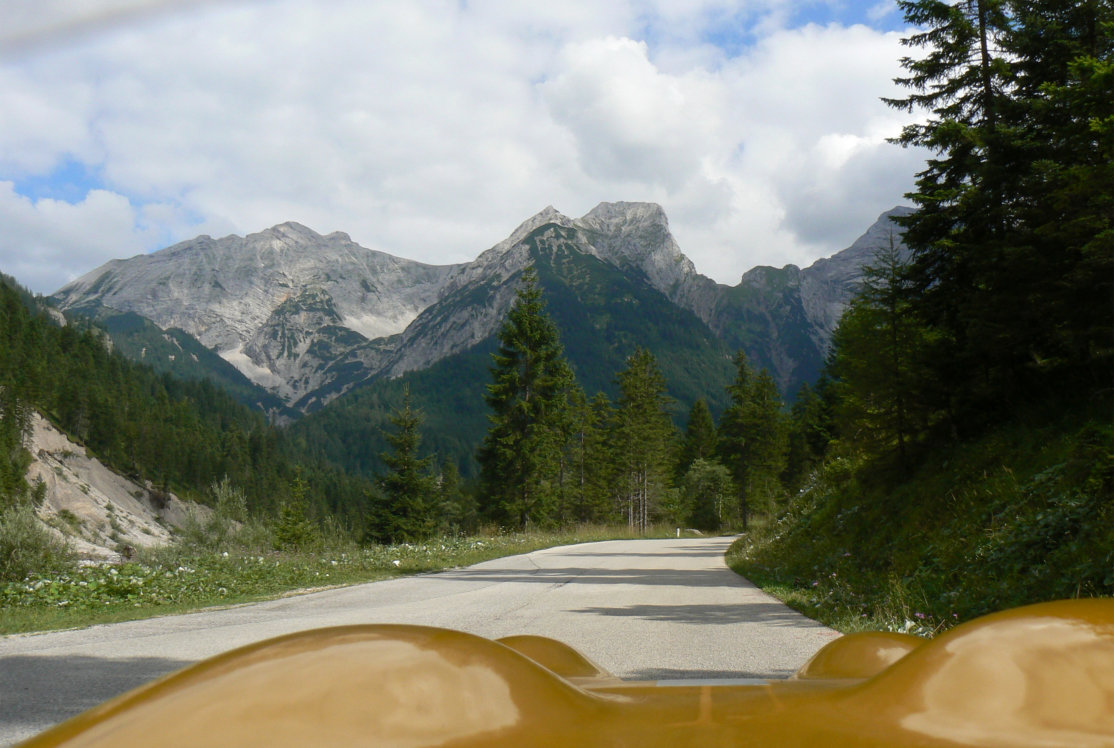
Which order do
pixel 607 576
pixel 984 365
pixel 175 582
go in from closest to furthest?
pixel 175 582
pixel 984 365
pixel 607 576

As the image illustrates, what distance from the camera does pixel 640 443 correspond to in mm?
61094

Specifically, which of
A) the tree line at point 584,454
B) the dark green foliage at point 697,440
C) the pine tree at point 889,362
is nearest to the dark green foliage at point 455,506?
the tree line at point 584,454

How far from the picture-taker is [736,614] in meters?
9.11

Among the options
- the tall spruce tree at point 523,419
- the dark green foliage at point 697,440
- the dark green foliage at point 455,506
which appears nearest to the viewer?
the tall spruce tree at point 523,419

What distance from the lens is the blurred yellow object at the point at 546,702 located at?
22.3 inches

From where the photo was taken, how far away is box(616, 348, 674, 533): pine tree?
200ft

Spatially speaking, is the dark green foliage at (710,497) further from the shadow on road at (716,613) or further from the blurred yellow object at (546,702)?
the blurred yellow object at (546,702)

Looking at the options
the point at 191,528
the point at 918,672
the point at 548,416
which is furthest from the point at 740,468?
the point at 918,672

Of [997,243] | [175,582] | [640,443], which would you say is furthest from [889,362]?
[640,443]

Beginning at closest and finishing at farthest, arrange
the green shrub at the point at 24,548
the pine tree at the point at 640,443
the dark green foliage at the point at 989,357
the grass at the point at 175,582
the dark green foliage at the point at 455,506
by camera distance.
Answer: the dark green foliage at the point at 989,357, the grass at the point at 175,582, the green shrub at the point at 24,548, the pine tree at the point at 640,443, the dark green foliage at the point at 455,506

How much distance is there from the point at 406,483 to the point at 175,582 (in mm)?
28945

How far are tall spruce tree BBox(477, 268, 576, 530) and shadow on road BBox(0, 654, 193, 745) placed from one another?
113ft

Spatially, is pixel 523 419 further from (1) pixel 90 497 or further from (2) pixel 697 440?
(1) pixel 90 497

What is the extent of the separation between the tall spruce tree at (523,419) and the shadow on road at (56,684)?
34.4 metres
